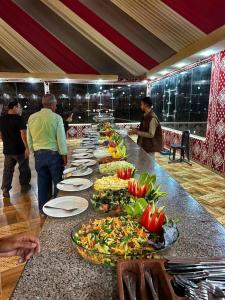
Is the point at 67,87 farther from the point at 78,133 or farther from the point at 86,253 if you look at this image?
the point at 86,253

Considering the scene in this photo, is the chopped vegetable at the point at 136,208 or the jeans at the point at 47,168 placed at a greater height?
the chopped vegetable at the point at 136,208

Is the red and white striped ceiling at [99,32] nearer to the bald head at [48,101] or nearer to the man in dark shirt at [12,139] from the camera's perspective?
the bald head at [48,101]

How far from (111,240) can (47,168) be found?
2.27 meters

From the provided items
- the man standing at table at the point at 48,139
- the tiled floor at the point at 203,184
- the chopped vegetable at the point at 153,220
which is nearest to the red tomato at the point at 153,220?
the chopped vegetable at the point at 153,220

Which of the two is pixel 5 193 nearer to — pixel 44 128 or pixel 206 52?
pixel 44 128

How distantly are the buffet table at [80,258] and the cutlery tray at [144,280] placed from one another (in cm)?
9

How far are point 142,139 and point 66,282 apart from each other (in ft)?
9.66

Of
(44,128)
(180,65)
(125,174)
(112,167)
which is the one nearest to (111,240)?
(125,174)

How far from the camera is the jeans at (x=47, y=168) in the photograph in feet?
9.50

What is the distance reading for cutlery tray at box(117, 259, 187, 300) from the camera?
66cm

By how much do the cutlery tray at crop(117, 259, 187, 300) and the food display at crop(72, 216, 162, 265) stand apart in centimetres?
7

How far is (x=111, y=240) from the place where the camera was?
2.94 ft

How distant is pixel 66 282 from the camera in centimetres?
81

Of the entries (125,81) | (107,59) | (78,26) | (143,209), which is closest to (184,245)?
(143,209)
